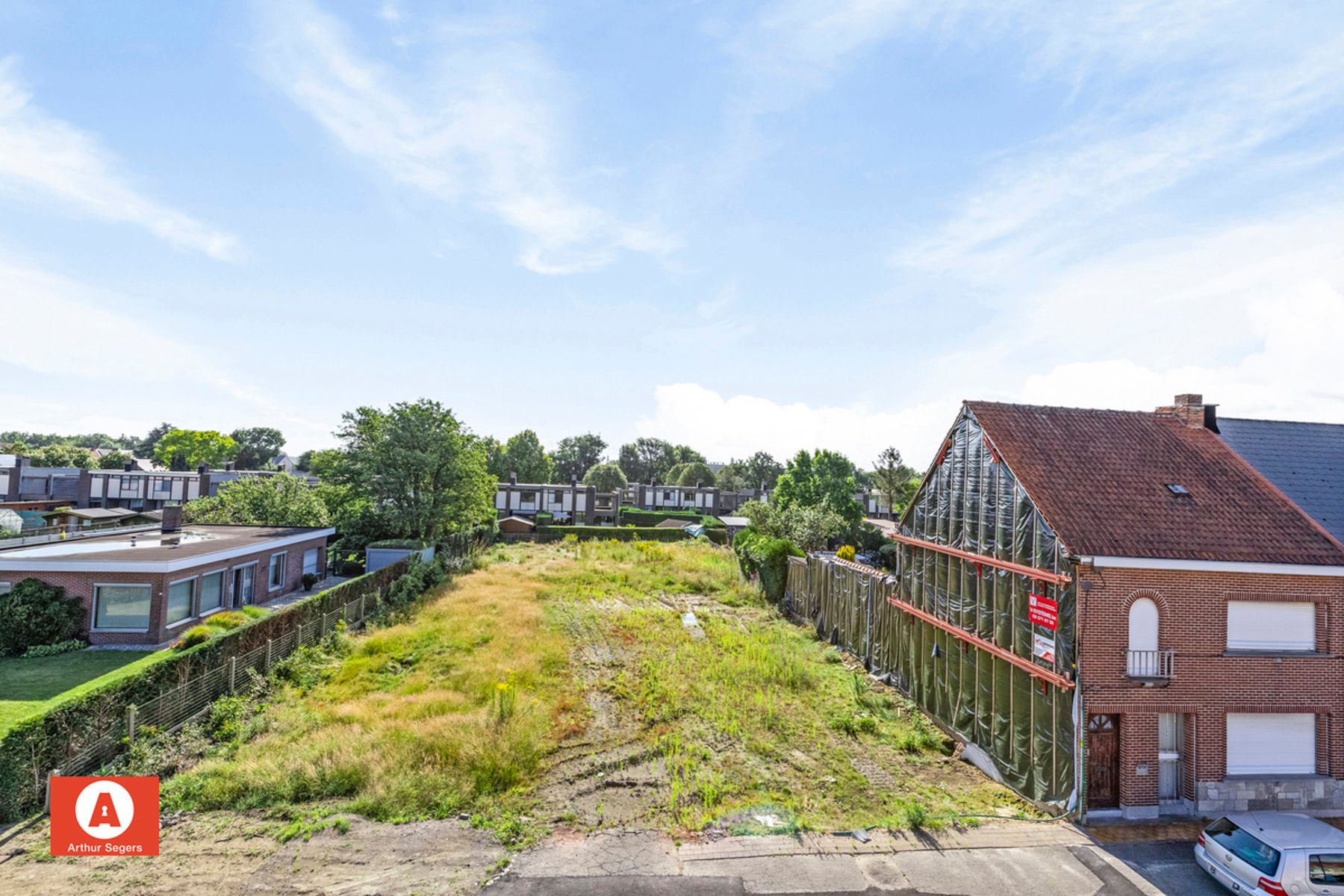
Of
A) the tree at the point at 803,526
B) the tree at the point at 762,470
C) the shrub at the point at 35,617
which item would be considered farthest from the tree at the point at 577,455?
the shrub at the point at 35,617

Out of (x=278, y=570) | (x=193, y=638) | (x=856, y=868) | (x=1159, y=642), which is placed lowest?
(x=856, y=868)

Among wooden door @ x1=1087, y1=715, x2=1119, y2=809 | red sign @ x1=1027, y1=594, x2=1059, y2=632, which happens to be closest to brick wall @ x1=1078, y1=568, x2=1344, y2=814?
wooden door @ x1=1087, y1=715, x2=1119, y2=809

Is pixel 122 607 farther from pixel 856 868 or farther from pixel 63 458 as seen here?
pixel 63 458

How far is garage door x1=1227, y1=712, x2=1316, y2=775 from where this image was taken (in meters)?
13.6

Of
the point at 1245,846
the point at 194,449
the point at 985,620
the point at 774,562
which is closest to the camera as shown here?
the point at 1245,846

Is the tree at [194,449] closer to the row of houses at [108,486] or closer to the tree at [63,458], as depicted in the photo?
the tree at [63,458]

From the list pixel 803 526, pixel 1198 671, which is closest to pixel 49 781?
pixel 1198 671

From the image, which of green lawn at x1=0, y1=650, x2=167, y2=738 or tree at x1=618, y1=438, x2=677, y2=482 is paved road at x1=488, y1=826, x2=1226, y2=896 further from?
tree at x1=618, y1=438, x2=677, y2=482

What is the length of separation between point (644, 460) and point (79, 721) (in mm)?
109389

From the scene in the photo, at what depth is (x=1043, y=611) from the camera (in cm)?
1369

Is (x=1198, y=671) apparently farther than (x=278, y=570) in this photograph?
No

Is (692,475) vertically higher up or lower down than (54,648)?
higher up

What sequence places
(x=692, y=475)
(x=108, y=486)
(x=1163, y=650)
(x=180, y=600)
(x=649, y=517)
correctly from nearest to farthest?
A: 1. (x=1163, y=650)
2. (x=180, y=600)
3. (x=108, y=486)
4. (x=649, y=517)
5. (x=692, y=475)

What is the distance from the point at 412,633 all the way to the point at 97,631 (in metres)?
9.73
